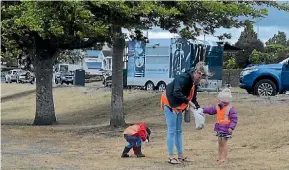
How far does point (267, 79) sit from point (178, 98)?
12430 millimetres

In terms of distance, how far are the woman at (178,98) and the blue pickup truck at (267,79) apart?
1163 centimetres

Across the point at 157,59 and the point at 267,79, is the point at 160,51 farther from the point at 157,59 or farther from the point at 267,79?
the point at 267,79

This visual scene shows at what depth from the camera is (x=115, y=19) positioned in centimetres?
1566

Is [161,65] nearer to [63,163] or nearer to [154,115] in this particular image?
[154,115]

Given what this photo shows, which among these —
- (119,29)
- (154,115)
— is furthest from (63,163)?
(154,115)

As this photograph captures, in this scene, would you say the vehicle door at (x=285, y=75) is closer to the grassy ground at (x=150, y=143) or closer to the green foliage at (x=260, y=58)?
the grassy ground at (x=150, y=143)

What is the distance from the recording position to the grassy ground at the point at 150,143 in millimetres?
9297

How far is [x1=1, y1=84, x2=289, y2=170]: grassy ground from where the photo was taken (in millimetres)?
9297

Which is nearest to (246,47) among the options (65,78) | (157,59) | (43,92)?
(65,78)

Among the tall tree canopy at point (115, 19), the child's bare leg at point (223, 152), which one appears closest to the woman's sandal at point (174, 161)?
the child's bare leg at point (223, 152)

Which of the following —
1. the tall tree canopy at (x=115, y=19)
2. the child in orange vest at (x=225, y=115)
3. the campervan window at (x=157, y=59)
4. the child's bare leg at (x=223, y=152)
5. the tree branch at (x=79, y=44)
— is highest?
the tall tree canopy at (x=115, y=19)

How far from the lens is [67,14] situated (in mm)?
14984

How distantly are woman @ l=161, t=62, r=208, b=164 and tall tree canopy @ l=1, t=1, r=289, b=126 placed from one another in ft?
18.9

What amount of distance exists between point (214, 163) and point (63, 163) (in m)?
2.47
